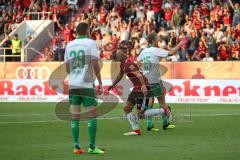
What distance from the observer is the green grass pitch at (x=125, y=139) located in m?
14.1

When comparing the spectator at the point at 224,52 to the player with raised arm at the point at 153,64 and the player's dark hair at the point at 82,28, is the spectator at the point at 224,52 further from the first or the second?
the player's dark hair at the point at 82,28

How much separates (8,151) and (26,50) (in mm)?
25471

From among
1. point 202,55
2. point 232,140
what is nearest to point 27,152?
point 232,140

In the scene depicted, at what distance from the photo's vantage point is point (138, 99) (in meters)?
19.3

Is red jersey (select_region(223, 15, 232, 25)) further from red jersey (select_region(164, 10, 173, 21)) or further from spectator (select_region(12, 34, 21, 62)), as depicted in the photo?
spectator (select_region(12, 34, 21, 62))

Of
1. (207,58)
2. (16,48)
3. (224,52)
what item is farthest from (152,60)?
(16,48)

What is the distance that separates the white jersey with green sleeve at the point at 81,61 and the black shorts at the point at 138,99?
4382mm

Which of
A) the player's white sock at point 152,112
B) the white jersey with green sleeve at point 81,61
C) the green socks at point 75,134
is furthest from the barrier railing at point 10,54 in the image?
the green socks at point 75,134

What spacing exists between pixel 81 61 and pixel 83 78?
1.09 feet

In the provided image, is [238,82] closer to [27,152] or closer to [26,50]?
[26,50]

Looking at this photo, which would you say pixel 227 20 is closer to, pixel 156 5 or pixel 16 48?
pixel 156 5

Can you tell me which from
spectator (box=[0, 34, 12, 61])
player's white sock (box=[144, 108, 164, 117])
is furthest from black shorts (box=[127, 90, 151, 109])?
spectator (box=[0, 34, 12, 61])

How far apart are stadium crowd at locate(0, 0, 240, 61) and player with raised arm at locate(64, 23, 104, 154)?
17864 mm

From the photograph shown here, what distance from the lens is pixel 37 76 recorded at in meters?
35.7
